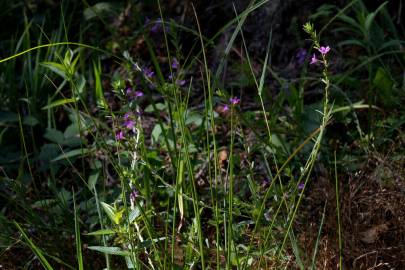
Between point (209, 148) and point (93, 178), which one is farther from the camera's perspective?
point (93, 178)

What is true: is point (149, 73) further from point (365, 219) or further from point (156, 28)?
point (156, 28)

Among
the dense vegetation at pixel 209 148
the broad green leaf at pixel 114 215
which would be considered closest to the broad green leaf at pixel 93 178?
the dense vegetation at pixel 209 148

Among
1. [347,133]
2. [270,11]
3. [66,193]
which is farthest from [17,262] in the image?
[270,11]

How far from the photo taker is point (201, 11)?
3354mm

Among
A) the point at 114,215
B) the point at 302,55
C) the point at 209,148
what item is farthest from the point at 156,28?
the point at 114,215

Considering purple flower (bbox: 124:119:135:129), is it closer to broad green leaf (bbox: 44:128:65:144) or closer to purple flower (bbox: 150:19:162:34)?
broad green leaf (bbox: 44:128:65:144)

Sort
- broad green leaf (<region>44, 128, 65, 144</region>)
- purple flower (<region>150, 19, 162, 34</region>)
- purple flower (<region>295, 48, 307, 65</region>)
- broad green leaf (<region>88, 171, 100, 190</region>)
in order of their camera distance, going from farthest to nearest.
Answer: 1. purple flower (<region>150, 19, 162, 34</region>)
2. purple flower (<region>295, 48, 307, 65</region>)
3. broad green leaf (<region>44, 128, 65, 144</region>)
4. broad green leaf (<region>88, 171, 100, 190</region>)

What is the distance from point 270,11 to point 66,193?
1.30 metres

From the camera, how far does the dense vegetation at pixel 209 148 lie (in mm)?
1763

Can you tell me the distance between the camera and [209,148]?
5.92 ft

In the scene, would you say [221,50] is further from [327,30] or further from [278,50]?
[327,30]

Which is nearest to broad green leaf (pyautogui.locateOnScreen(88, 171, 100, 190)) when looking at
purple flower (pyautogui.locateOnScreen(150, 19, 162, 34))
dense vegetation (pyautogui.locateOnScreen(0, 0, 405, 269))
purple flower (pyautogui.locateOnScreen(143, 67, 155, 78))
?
dense vegetation (pyautogui.locateOnScreen(0, 0, 405, 269))

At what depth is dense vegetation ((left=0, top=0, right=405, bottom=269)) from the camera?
1.76m

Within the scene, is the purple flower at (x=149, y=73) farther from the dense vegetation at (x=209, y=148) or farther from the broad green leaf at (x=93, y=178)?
the broad green leaf at (x=93, y=178)
